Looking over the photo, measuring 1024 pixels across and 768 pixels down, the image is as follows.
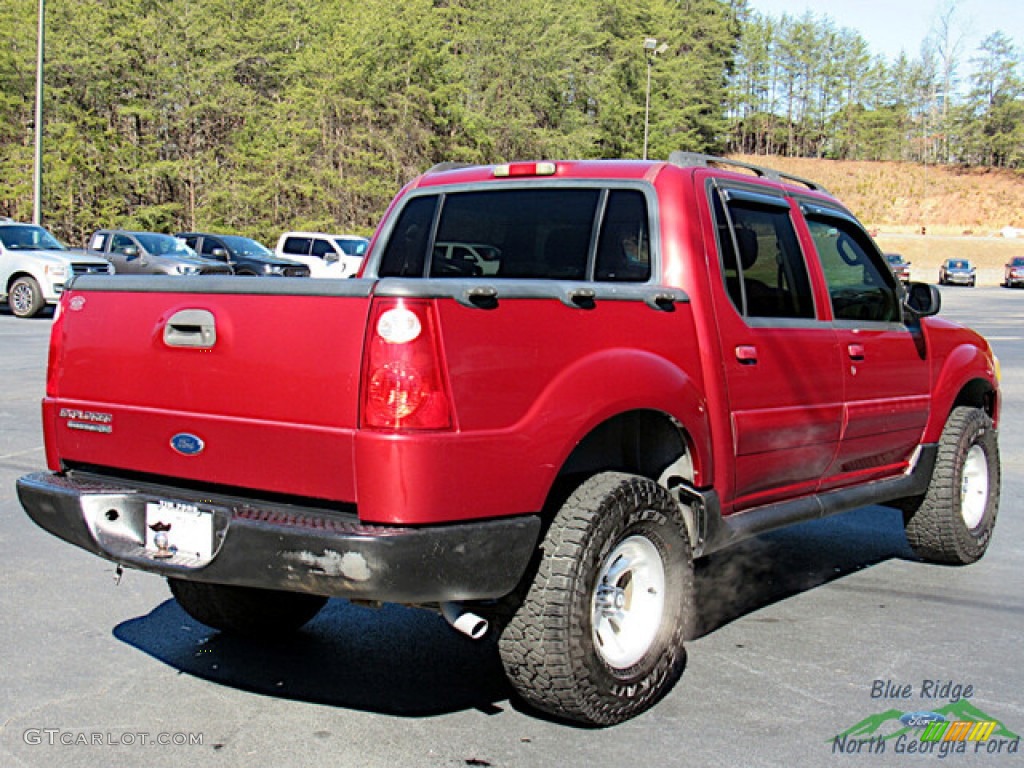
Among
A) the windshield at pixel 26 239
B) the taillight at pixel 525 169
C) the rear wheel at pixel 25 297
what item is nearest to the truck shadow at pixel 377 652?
the taillight at pixel 525 169

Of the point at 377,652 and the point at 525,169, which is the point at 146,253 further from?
the point at 377,652

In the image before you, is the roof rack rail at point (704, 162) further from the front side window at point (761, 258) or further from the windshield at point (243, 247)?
the windshield at point (243, 247)

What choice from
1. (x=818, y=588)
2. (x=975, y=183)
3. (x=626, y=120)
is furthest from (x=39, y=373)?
(x=975, y=183)

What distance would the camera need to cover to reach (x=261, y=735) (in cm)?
353

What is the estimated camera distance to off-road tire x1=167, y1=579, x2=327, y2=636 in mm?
4379

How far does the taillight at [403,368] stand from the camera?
10.2 ft

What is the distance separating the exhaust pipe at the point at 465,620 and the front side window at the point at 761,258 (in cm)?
179

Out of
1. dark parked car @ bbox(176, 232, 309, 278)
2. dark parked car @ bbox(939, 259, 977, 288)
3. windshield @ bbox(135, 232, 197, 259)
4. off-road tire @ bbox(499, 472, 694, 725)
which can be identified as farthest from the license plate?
dark parked car @ bbox(939, 259, 977, 288)

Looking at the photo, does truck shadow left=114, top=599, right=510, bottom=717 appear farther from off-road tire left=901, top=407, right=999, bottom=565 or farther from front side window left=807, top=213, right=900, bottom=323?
off-road tire left=901, top=407, right=999, bottom=565

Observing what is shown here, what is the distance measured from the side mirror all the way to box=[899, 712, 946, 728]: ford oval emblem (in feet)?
7.66

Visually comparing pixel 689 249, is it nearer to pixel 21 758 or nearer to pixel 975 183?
pixel 21 758

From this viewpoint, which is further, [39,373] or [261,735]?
[39,373]

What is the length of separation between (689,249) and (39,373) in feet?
34.6

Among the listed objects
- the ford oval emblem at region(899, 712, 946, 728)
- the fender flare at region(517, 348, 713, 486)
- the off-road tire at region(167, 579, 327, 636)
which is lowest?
the ford oval emblem at region(899, 712, 946, 728)
